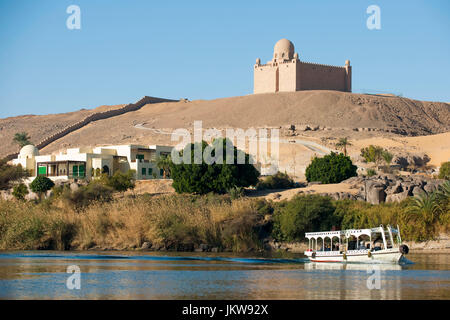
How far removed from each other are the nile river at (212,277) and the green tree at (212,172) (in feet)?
51.5

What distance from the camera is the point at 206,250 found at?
3603cm

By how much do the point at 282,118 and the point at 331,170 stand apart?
195 ft

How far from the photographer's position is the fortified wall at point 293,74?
383 feet

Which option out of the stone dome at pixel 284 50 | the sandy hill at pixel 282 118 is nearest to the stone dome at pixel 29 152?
the sandy hill at pixel 282 118

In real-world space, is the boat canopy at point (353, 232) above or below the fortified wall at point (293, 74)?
below

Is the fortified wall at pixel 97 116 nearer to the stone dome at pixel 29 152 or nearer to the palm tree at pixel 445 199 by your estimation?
the stone dome at pixel 29 152

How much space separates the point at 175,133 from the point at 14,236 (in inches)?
2726

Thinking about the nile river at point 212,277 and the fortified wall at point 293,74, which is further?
the fortified wall at point 293,74

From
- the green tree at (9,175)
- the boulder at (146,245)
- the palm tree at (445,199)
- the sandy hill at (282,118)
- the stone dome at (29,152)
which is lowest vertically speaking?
the boulder at (146,245)

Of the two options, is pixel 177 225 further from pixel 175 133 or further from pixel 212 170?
pixel 175 133

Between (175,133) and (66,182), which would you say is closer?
(66,182)

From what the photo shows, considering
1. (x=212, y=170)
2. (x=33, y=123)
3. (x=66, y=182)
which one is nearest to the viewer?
(x=212, y=170)
